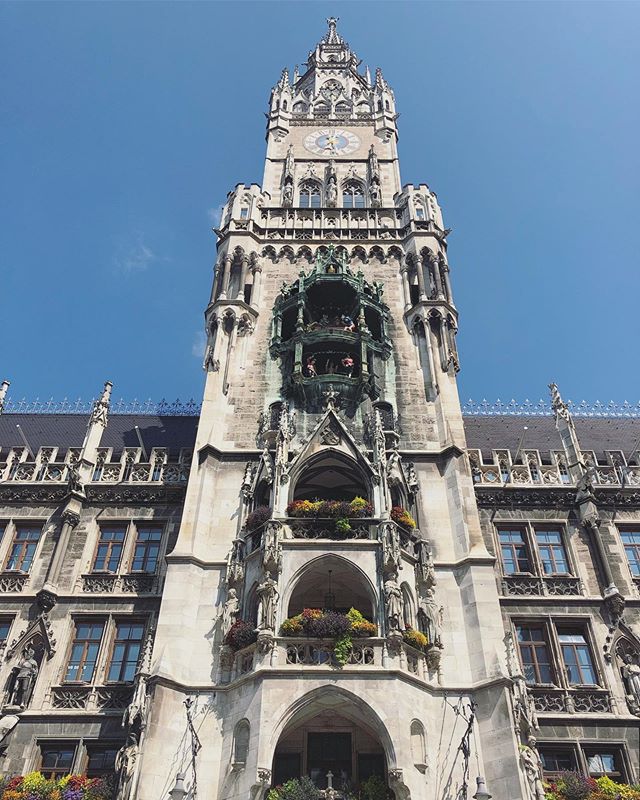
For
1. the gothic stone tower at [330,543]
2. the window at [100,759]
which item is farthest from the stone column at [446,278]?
the window at [100,759]

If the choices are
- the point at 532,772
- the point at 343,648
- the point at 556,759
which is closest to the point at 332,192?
the point at 343,648

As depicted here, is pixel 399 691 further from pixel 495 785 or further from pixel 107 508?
pixel 107 508

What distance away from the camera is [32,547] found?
25297 mm

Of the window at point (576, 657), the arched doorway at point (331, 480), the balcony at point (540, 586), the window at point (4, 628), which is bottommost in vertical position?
the window at point (576, 657)

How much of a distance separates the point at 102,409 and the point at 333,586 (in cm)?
1289

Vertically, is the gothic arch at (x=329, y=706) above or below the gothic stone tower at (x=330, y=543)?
below

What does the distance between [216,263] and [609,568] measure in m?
20.8

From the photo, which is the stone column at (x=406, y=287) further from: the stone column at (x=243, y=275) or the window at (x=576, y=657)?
the window at (x=576, y=657)

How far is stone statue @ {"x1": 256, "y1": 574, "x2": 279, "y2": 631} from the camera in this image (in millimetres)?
19672

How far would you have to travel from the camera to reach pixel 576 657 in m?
22.5

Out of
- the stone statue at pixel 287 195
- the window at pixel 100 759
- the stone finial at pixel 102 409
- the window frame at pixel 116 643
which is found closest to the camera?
the window at pixel 100 759

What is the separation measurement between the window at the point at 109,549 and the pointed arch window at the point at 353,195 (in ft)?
70.8

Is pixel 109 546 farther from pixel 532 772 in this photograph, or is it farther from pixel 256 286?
pixel 532 772

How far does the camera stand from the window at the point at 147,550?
80.9ft
